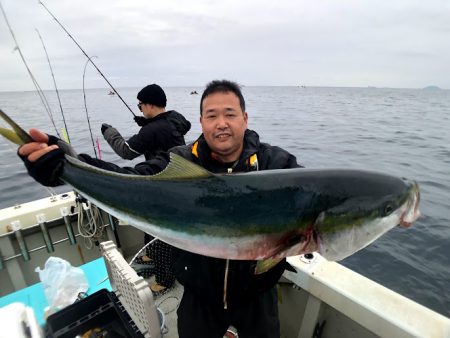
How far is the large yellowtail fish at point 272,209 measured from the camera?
1.83 metres

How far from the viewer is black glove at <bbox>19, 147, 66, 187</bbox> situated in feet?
7.10

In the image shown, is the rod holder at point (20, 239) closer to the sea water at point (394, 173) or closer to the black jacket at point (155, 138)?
the black jacket at point (155, 138)

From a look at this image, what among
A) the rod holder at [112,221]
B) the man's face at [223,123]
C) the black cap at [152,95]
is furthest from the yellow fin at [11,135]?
the rod holder at [112,221]

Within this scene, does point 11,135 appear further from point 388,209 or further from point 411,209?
point 411,209

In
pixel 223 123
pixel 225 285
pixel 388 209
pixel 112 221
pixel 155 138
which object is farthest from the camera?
pixel 112 221

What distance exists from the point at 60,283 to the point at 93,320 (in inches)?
51.0

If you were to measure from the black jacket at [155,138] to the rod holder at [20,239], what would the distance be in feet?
6.51

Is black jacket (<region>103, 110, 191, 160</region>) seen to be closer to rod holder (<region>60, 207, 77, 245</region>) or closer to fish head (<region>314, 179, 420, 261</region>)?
rod holder (<region>60, 207, 77, 245</region>)

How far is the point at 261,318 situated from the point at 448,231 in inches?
331

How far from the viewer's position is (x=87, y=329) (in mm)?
3121

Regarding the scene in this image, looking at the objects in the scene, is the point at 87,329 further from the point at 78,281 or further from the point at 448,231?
the point at 448,231

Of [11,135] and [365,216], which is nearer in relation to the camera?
[365,216]

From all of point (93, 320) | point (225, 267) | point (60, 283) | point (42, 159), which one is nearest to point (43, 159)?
point (42, 159)

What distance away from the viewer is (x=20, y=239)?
4664 mm
